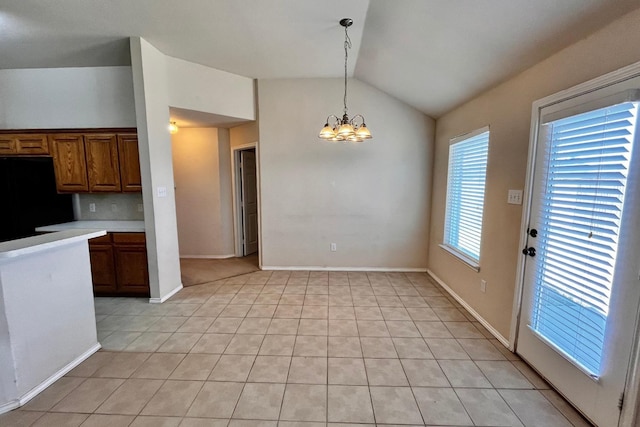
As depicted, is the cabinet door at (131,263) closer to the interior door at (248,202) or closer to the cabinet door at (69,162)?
the cabinet door at (69,162)

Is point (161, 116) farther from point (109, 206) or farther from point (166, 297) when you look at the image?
point (166, 297)

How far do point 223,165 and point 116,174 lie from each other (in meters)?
1.83

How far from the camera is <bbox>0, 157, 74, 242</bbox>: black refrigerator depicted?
3049 millimetres

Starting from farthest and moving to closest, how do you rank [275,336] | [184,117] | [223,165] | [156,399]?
[223,165] < [184,117] < [275,336] < [156,399]

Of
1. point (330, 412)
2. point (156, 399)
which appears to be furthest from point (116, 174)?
point (330, 412)

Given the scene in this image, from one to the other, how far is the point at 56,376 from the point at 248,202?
12.1 ft

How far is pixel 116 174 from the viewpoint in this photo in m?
3.36

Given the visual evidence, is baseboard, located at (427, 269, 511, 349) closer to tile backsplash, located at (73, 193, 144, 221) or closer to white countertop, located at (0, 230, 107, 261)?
white countertop, located at (0, 230, 107, 261)

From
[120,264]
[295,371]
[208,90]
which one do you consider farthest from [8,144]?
[295,371]

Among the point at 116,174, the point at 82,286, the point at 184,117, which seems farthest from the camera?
the point at 184,117

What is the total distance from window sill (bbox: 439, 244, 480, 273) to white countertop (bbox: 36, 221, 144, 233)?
3.91m

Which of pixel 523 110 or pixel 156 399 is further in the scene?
pixel 523 110

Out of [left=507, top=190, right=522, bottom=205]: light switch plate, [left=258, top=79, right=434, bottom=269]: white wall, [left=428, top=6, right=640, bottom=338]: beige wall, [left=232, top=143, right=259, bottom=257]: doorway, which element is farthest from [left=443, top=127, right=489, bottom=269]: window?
[left=232, top=143, right=259, bottom=257]: doorway

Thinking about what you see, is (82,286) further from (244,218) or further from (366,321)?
(244,218)
